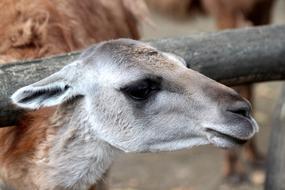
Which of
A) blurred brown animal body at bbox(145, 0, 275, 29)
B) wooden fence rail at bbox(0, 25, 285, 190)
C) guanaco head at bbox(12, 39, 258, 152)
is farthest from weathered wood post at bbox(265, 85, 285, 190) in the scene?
blurred brown animal body at bbox(145, 0, 275, 29)

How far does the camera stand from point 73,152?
3.29 m

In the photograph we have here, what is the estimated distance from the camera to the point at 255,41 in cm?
394

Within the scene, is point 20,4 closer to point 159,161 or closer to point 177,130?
point 177,130

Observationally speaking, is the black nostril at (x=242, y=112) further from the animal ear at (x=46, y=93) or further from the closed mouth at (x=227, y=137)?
the animal ear at (x=46, y=93)

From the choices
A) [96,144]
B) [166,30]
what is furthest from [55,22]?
[166,30]

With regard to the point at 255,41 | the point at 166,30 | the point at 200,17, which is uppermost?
the point at 255,41

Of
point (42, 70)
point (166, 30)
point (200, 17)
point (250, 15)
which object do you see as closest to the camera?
point (42, 70)

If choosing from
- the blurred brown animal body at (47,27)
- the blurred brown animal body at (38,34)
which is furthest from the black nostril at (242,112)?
the blurred brown animal body at (47,27)

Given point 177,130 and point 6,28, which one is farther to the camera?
point 6,28

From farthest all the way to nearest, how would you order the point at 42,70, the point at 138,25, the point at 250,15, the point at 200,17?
the point at 200,17, the point at 250,15, the point at 138,25, the point at 42,70

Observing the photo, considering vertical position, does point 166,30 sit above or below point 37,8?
below

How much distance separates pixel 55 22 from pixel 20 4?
0.20 m

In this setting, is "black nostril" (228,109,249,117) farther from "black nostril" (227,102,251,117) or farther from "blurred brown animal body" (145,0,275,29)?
"blurred brown animal body" (145,0,275,29)

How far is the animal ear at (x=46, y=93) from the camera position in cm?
302
